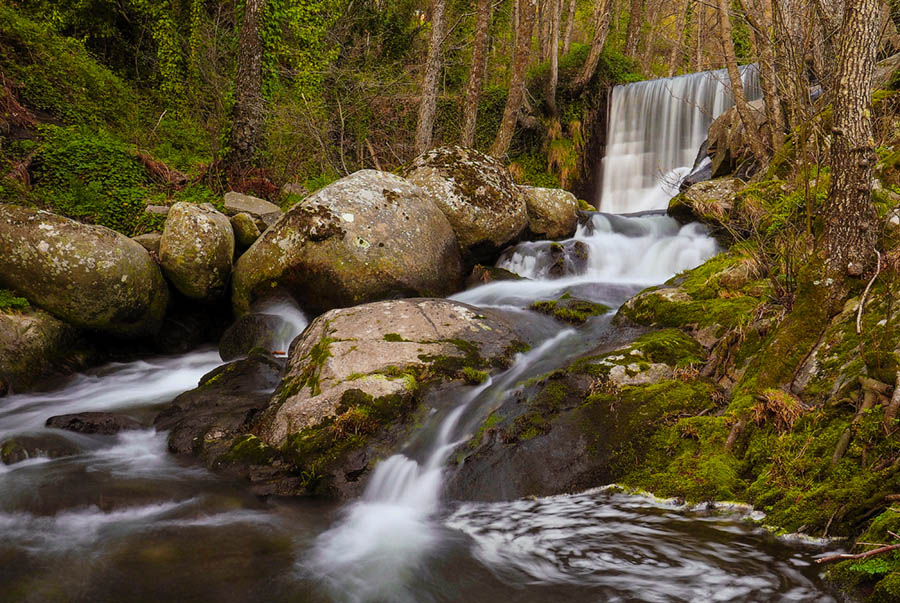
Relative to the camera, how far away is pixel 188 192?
10.8 metres

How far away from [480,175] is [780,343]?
6.50 m

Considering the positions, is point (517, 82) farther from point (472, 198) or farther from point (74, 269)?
point (74, 269)

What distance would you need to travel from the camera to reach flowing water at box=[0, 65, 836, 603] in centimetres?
260

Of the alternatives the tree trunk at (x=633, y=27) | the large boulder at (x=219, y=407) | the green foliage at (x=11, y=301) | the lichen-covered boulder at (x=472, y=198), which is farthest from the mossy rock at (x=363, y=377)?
the tree trunk at (x=633, y=27)

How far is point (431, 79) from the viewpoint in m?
12.6

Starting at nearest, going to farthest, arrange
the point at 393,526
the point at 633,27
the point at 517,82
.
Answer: the point at 393,526, the point at 517,82, the point at 633,27

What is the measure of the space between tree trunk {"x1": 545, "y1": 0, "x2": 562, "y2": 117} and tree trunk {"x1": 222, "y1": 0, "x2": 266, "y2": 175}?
27.6ft

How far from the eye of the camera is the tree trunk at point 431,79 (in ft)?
40.8

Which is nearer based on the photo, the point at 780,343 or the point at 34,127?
the point at 780,343

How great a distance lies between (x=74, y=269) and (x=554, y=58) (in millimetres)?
14372

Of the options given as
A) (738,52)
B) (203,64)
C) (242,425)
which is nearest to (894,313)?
(242,425)

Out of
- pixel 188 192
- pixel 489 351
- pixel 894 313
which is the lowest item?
pixel 489 351

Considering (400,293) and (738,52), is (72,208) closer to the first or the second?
(400,293)

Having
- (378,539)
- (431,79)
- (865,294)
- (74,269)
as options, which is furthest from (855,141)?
(431,79)
